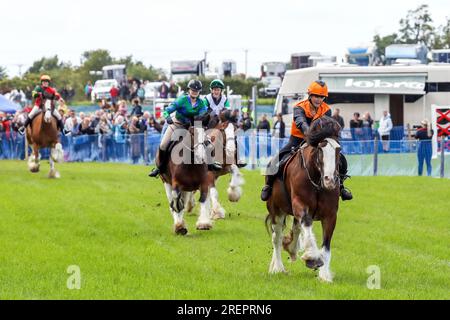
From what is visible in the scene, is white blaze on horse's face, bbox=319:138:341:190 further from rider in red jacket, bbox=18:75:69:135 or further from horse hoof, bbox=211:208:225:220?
rider in red jacket, bbox=18:75:69:135

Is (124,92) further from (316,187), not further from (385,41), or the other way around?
(316,187)

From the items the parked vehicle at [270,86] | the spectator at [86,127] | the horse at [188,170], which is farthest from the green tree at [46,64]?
the horse at [188,170]

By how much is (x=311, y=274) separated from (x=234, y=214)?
7.52m

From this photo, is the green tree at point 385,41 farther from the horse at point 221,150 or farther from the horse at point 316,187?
the horse at point 316,187

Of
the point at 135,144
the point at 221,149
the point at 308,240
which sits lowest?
the point at 135,144

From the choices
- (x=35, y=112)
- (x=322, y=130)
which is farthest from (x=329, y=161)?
(x=35, y=112)

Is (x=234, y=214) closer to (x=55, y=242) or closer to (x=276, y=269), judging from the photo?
(x=55, y=242)

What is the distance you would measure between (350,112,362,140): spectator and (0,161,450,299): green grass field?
37.4 ft

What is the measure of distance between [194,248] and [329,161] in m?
4.03

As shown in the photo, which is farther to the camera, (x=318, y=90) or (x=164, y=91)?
(x=164, y=91)

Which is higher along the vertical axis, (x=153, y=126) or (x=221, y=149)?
(x=221, y=149)

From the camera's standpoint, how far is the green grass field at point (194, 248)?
11.3 metres

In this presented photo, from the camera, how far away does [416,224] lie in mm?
18719

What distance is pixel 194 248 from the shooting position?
1512 cm
